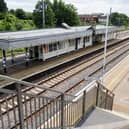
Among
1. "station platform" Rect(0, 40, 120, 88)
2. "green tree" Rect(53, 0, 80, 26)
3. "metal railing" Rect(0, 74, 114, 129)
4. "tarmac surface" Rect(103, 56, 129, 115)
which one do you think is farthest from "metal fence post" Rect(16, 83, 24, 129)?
"green tree" Rect(53, 0, 80, 26)

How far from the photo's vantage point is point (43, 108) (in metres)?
3.58

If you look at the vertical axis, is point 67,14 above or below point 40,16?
above

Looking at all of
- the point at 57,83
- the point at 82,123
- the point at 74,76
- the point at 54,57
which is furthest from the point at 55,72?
the point at 82,123

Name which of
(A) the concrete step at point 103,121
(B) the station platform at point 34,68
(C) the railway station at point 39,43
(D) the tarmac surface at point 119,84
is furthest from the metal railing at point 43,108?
(C) the railway station at point 39,43

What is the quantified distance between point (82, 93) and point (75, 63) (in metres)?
14.4

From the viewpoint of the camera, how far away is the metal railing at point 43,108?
2.51 metres

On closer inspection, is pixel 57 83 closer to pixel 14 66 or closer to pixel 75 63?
pixel 14 66

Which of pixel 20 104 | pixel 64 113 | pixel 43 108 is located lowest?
pixel 64 113

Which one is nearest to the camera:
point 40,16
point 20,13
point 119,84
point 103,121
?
point 103,121

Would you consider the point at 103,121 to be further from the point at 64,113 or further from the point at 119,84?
the point at 119,84

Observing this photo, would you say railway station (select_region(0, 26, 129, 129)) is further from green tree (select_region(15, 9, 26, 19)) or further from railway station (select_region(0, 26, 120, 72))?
green tree (select_region(15, 9, 26, 19))

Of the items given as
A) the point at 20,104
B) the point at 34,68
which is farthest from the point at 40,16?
the point at 20,104

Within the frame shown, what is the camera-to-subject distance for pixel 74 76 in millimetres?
15586

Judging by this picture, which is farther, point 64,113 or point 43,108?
point 64,113
